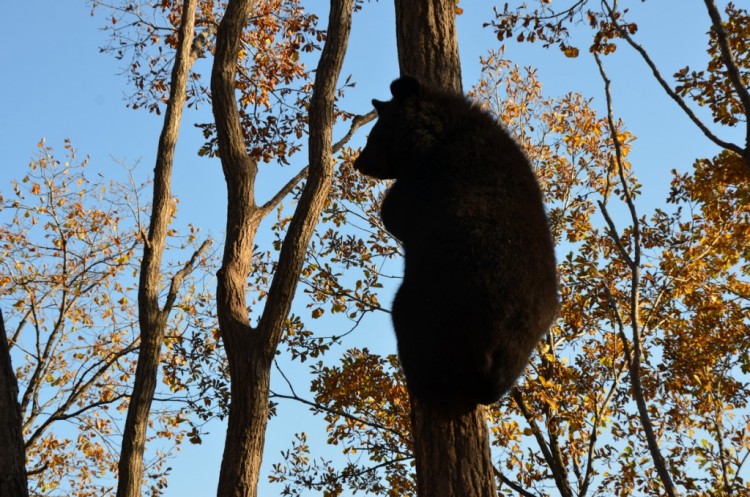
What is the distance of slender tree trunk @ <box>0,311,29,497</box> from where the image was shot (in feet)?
9.44

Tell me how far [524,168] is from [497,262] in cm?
86

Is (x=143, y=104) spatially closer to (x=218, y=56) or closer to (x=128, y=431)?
(x=218, y=56)

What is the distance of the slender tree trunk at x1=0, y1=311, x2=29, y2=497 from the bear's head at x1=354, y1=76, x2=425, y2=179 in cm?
234

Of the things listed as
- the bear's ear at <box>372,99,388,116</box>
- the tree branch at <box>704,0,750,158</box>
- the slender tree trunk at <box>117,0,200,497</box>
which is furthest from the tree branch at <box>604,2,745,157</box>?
the slender tree trunk at <box>117,0,200,497</box>

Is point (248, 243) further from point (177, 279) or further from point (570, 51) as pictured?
point (570, 51)

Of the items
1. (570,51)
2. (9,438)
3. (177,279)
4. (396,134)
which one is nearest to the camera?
(9,438)

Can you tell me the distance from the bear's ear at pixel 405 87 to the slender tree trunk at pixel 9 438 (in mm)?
2464

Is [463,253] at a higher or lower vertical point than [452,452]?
higher

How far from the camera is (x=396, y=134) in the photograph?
14.4 feet

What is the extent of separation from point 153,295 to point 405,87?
532cm

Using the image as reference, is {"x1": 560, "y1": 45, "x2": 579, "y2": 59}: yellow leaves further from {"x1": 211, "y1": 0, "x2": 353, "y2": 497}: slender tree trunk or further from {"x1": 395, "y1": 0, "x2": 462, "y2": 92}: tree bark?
{"x1": 395, "y1": 0, "x2": 462, "y2": 92}: tree bark

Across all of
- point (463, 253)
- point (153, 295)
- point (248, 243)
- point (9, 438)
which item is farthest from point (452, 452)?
point (153, 295)

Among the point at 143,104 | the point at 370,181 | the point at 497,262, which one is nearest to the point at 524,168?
the point at 497,262

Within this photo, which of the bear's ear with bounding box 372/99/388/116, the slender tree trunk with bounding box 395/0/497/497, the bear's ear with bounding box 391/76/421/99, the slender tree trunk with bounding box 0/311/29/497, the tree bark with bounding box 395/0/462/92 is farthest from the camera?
the bear's ear with bounding box 372/99/388/116
